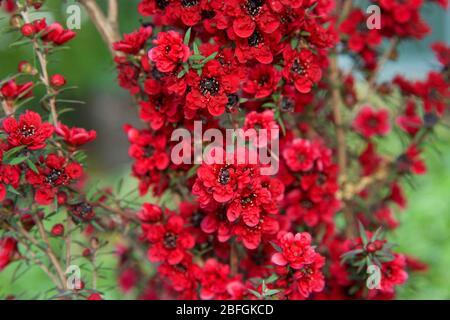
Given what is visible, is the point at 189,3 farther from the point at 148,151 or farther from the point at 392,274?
the point at 392,274

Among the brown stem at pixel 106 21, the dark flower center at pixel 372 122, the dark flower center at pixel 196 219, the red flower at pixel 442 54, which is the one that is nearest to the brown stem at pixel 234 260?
the dark flower center at pixel 196 219

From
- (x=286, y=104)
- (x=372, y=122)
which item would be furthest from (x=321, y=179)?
(x=372, y=122)

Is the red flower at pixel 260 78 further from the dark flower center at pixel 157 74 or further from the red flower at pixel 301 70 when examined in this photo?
the dark flower center at pixel 157 74

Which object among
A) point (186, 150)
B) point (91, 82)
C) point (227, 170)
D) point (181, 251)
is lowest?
point (181, 251)

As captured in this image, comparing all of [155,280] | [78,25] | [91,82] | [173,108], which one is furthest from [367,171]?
[91,82]

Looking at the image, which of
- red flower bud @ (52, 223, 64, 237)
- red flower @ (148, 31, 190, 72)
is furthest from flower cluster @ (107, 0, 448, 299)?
red flower bud @ (52, 223, 64, 237)

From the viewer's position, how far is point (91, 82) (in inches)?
229

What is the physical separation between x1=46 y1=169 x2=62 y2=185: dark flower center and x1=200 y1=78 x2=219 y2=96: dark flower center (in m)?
0.43

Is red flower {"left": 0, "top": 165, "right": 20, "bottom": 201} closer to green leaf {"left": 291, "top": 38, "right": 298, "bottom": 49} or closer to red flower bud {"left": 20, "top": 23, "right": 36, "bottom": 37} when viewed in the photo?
red flower bud {"left": 20, "top": 23, "right": 36, "bottom": 37}

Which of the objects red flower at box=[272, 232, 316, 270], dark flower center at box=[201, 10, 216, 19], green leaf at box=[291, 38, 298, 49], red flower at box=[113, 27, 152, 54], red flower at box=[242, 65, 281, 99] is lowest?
red flower at box=[272, 232, 316, 270]

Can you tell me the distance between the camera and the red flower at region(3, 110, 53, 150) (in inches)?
55.2
